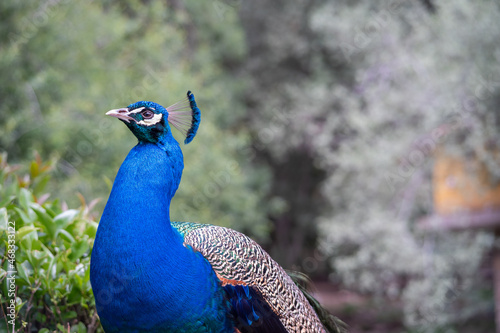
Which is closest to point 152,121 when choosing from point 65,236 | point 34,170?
point 65,236

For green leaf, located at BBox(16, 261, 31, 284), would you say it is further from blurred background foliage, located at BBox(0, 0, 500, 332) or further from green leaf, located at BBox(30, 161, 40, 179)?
blurred background foliage, located at BBox(0, 0, 500, 332)

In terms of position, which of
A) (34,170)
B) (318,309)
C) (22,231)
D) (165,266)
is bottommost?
(318,309)

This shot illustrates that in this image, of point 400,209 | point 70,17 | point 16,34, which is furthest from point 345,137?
point 16,34

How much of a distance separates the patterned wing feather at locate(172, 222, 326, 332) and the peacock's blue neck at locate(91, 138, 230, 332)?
0.09 m

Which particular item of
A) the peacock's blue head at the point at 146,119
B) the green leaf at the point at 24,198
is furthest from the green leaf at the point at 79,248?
the peacock's blue head at the point at 146,119

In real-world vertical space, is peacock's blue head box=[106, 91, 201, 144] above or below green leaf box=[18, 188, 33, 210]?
above

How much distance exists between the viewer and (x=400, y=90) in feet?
26.0

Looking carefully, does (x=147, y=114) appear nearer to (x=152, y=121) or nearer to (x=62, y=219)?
(x=152, y=121)

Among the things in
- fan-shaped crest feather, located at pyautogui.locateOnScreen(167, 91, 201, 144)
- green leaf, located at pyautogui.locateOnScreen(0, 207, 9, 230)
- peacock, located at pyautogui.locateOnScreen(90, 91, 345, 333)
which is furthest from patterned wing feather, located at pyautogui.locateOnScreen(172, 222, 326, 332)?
green leaf, located at pyautogui.locateOnScreen(0, 207, 9, 230)

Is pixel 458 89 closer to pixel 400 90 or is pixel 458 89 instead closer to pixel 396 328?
pixel 400 90

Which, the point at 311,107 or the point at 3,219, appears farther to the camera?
the point at 311,107

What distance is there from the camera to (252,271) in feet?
5.69

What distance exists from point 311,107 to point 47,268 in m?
8.30

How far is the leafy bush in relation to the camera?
1.76 m
